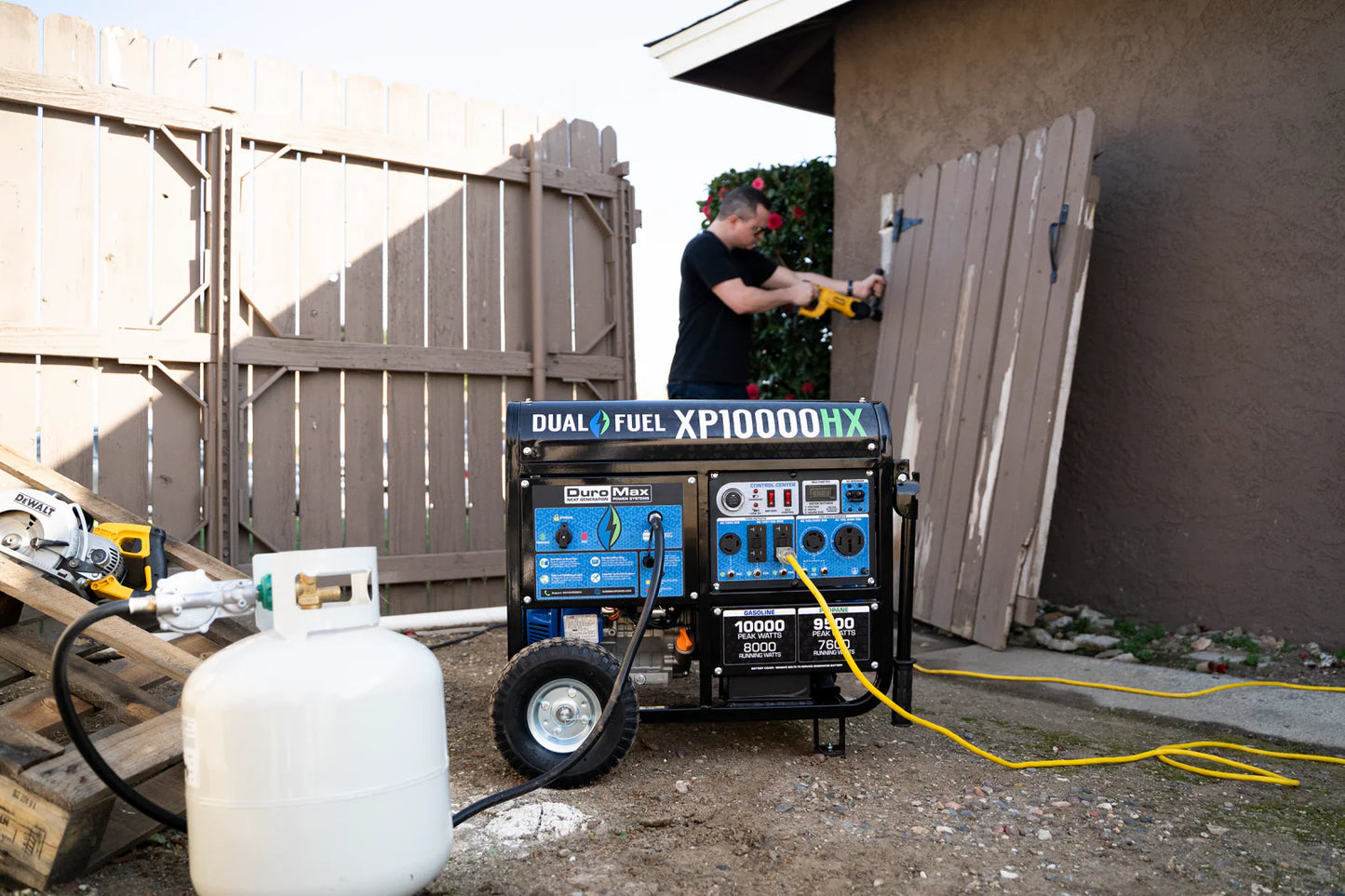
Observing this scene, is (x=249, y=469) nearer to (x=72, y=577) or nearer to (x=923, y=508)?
(x=72, y=577)

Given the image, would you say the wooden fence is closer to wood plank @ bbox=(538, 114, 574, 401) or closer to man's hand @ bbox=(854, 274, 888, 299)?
wood plank @ bbox=(538, 114, 574, 401)

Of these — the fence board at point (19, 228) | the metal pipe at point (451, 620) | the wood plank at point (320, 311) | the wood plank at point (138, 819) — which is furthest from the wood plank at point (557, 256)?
the wood plank at point (138, 819)

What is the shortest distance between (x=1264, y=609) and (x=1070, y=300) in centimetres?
152

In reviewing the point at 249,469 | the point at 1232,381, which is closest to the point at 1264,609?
the point at 1232,381

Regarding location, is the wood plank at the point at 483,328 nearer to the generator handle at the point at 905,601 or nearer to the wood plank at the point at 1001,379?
the wood plank at the point at 1001,379

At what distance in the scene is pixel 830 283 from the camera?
5.08 m

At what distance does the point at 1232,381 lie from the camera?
418 cm

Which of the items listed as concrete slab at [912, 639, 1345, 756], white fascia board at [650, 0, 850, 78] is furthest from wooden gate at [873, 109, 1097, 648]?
white fascia board at [650, 0, 850, 78]

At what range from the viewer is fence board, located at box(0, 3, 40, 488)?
435 centimetres

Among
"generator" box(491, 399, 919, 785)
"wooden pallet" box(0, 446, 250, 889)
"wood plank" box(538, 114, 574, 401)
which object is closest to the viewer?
"wooden pallet" box(0, 446, 250, 889)

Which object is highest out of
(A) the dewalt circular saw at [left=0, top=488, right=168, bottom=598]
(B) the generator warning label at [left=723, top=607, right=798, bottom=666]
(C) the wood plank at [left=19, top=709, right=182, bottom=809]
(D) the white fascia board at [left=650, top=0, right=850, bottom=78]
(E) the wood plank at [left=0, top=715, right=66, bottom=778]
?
(D) the white fascia board at [left=650, top=0, right=850, bottom=78]

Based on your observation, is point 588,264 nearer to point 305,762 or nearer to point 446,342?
point 446,342

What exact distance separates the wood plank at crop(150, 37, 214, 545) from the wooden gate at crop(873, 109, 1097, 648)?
3.54 meters

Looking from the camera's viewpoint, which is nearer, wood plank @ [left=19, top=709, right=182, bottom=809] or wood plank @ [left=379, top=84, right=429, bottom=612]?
wood plank @ [left=19, top=709, right=182, bottom=809]
